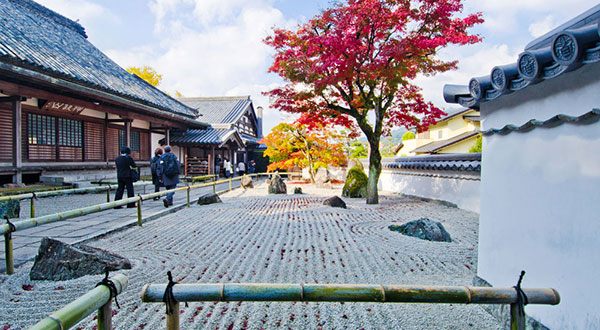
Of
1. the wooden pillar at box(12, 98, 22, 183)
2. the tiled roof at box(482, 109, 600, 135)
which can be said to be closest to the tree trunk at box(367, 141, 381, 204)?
the tiled roof at box(482, 109, 600, 135)

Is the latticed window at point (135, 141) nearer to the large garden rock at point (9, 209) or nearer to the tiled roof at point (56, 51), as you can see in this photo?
the tiled roof at point (56, 51)

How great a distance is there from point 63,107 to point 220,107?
1746 cm

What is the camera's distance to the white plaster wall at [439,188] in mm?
8906

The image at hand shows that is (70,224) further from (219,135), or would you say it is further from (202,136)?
(219,135)

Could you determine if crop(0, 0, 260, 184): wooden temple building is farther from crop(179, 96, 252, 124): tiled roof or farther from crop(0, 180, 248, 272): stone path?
crop(179, 96, 252, 124): tiled roof

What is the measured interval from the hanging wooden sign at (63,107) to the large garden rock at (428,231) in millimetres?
10722

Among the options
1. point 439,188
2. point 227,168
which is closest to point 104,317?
point 439,188

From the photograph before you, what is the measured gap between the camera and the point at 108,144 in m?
12.8

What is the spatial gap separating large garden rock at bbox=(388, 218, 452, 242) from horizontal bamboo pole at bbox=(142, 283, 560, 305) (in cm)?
419

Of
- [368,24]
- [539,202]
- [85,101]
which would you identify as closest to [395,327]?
[539,202]

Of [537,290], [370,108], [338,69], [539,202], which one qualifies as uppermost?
[338,69]

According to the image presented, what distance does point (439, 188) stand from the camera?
1066 centimetres

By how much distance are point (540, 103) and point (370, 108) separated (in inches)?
287

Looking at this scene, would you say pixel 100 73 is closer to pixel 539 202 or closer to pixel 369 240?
pixel 369 240
